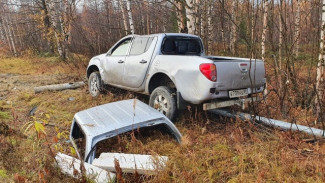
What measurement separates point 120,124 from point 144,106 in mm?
641

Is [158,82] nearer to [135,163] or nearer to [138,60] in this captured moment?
[138,60]

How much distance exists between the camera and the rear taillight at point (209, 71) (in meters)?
3.61

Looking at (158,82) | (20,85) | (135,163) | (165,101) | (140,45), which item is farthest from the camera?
(20,85)

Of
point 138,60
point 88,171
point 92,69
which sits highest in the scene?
point 138,60

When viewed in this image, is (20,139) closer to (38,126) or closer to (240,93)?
(38,126)

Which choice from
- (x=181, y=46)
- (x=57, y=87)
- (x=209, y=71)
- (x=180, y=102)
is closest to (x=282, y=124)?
(x=209, y=71)

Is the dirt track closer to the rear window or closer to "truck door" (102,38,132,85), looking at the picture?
"truck door" (102,38,132,85)

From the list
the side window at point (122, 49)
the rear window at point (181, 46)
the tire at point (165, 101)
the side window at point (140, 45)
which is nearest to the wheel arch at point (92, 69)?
the side window at point (122, 49)

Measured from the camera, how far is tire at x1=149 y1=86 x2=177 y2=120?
419 cm

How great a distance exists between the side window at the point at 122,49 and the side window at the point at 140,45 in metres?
0.26

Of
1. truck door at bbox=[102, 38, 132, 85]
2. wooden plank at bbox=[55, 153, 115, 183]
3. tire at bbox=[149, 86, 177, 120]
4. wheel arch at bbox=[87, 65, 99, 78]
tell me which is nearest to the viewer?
wooden plank at bbox=[55, 153, 115, 183]

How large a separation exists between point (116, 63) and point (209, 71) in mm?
2897

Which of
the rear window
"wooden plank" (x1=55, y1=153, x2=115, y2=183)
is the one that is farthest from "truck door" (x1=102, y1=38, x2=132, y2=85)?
"wooden plank" (x1=55, y1=153, x2=115, y2=183)

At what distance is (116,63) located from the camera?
5734 millimetres
